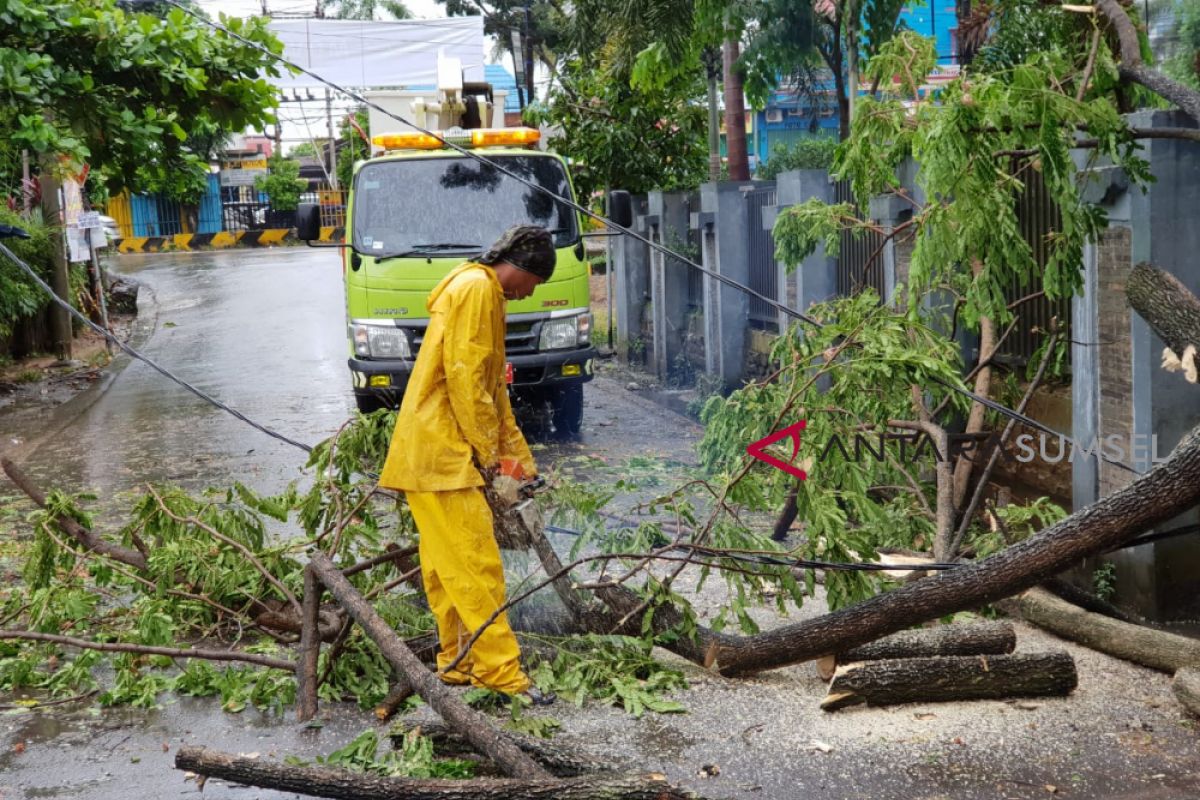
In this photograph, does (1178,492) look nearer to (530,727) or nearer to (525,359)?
(530,727)

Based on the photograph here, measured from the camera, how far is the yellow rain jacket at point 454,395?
212 inches

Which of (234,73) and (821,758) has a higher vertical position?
(234,73)

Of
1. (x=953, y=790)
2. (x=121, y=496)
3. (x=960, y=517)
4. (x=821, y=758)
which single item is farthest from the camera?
(x=121, y=496)

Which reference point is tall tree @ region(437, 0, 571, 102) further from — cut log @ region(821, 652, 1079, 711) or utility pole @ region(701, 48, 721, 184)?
cut log @ region(821, 652, 1079, 711)

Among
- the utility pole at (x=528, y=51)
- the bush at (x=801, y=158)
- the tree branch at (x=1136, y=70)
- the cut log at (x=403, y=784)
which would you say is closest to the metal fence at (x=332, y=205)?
the utility pole at (x=528, y=51)

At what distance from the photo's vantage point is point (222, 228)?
4700cm

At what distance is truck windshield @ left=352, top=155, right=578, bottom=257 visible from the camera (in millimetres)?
11273

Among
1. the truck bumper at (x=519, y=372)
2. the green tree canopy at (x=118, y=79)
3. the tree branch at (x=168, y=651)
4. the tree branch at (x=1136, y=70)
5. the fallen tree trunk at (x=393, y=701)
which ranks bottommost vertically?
the fallen tree trunk at (x=393, y=701)

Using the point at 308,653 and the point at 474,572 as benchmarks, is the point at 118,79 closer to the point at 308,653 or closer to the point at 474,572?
the point at 308,653

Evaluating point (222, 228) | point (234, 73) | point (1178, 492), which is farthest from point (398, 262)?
point (222, 228)

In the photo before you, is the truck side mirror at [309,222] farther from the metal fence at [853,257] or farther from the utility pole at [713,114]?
the utility pole at [713,114]

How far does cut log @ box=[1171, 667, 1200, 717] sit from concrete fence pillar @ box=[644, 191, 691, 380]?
10566 millimetres

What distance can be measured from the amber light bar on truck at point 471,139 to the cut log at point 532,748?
759 cm

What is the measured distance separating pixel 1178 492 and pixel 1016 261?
165cm
